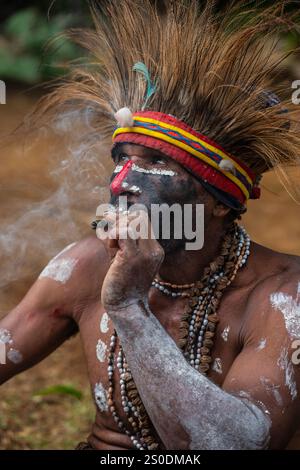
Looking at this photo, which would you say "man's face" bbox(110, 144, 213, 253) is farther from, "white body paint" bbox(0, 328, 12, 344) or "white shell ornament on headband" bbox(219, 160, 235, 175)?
"white body paint" bbox(0, 328, 12, 344)

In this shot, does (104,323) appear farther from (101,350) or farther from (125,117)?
(125,117)

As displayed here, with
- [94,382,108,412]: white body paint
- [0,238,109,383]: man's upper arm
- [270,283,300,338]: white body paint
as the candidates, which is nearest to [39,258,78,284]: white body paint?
[0,238,109,383]: man's upper arm

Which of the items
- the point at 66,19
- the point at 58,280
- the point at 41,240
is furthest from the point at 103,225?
the point at 66,19

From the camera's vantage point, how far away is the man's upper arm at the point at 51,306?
3.26 metres

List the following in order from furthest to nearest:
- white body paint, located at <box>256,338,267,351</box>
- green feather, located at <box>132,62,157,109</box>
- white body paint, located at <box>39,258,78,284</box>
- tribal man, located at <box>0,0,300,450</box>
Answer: white body paint, located at <box>39,258,78,284</box>
green feather, located at <box>132,62,157,109</box>
white body paint, located at <box>256,338,267,351</box>
tribal man, located at <box>0,0,300,450</box>

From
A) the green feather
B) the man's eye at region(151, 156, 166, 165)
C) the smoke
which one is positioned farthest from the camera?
the smoke

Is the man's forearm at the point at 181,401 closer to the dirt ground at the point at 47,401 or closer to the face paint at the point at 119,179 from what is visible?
the face paint at the point at 119,179

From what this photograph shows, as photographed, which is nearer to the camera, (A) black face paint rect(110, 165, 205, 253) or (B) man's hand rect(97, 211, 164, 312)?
(B) man's hand rect(97, 211, 164, 312)

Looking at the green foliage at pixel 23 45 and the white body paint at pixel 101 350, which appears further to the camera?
the green foliage at pixel 23 45

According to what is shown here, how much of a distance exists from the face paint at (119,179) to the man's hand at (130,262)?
21 cm

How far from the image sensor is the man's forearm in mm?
2551

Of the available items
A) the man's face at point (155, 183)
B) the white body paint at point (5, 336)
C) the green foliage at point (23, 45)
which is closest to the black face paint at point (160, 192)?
the man's face at point (155, 183)

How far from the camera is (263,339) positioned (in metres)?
2.85
